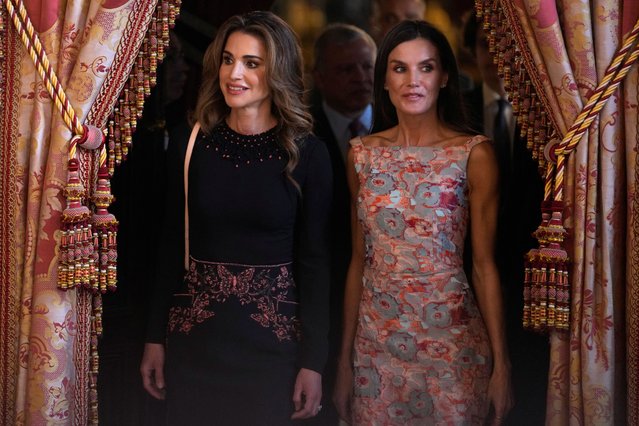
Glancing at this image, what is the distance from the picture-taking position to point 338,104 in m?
2.89

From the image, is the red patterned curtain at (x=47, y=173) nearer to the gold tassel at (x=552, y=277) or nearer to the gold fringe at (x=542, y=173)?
the gold fringe at (x=542, y=173)

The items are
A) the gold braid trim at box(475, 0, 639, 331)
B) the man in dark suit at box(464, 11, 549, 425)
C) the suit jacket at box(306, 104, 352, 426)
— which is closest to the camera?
the gold braid trim at box(475, 0, 639, 331)

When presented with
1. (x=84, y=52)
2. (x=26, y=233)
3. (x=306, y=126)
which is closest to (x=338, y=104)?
(x=306, y=126)

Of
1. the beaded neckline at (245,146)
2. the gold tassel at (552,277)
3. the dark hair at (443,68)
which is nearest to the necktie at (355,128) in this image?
the dark hair at (443,68)

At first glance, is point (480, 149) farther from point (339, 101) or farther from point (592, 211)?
point (339, 101)

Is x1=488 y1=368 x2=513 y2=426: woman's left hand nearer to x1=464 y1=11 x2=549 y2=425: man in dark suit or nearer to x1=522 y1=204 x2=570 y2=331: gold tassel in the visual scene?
x1=522 y1=204 x2=570 y2=331: gold tassel

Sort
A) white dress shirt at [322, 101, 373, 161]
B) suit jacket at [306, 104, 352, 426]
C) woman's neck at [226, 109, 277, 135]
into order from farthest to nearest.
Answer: white dress shirt at [322, 101, 373, 161]
suit jacket at [306, 104, 352, 426]
woman's neck at [226, 109, 277, 135]

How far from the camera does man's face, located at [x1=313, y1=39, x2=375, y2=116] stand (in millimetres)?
2869

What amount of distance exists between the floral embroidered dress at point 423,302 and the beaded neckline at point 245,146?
0.97ft

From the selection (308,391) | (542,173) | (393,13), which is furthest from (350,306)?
(393,13)

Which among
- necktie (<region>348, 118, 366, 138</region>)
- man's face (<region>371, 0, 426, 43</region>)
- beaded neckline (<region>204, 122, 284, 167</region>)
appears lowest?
beaded neckline (<region>204, 122, 284, 167</region>)

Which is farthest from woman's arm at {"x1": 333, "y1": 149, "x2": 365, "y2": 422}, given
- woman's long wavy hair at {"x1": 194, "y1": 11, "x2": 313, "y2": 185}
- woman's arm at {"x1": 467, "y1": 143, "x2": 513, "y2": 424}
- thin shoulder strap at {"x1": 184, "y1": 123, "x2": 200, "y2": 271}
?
thin shoulder strap at {"x1": 184, "y1": 123, "x2": 200, "y2": 271}

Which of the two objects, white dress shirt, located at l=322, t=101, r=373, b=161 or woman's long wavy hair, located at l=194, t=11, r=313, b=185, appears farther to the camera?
white dress shirt, located at l=322, t=101, r=373, b=161

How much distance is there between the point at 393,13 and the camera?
112 inches
